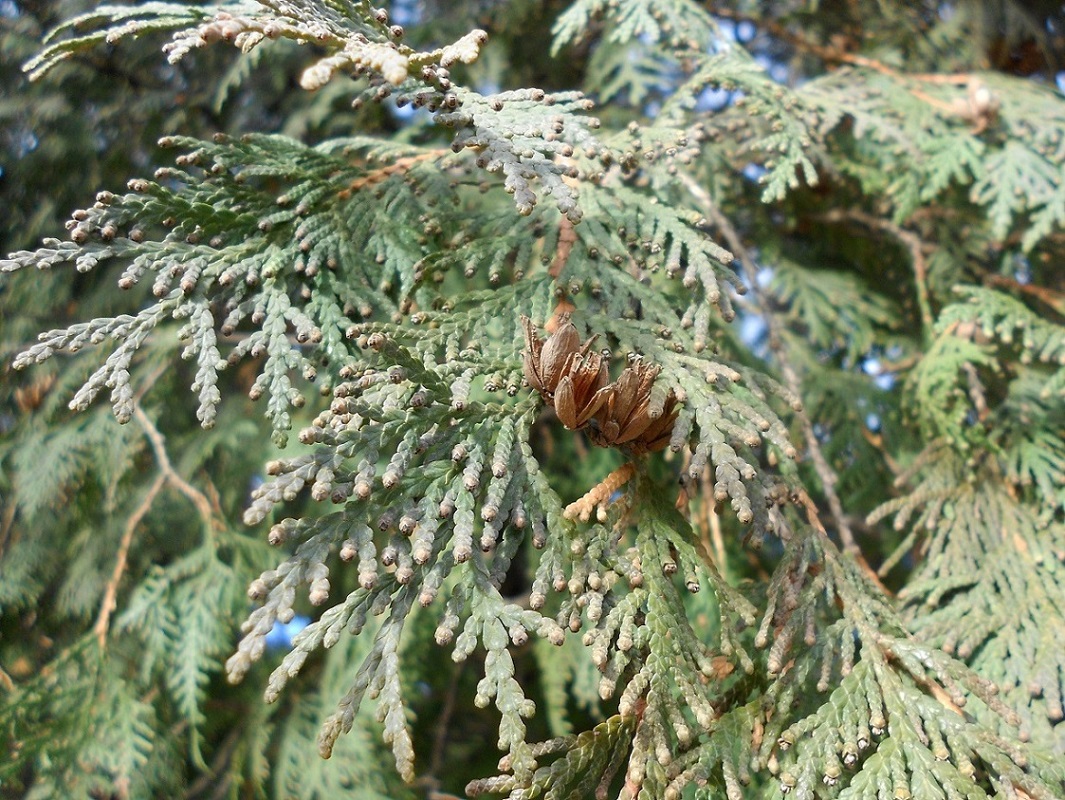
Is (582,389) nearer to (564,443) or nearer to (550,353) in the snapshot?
(550,353)

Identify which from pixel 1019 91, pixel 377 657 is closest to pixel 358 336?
pixel 377 657

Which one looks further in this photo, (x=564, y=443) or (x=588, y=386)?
(x=564, y=443)

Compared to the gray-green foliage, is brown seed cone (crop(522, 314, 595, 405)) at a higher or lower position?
higher

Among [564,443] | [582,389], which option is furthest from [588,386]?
[564,443]

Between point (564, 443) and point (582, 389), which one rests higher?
point (582, 389)

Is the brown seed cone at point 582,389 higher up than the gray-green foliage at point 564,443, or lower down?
higher up

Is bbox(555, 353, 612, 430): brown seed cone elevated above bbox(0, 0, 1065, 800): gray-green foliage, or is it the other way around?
bbox(555, 353, 612, 430): brown seed cone
